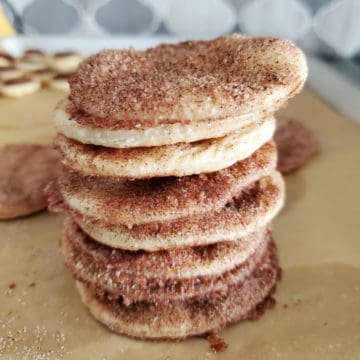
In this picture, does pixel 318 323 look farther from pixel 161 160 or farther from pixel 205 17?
pixel 205 17

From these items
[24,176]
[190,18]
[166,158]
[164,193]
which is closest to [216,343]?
[164,193]

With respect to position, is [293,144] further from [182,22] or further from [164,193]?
[182,22]

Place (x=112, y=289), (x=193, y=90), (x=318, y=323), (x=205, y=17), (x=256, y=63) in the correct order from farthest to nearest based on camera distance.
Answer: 1. (x=205, y=17)
2. (x=318, y=323)
3. (x=112, y=289)
4. (x=256, y=63)
5. (x=193, y=90)

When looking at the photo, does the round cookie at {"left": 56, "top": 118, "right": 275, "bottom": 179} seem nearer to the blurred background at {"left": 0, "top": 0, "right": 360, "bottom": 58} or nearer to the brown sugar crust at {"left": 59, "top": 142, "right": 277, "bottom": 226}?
the brown sugar crust at {"left": 59, "top": 142, "right": 277, "bottom": 226}

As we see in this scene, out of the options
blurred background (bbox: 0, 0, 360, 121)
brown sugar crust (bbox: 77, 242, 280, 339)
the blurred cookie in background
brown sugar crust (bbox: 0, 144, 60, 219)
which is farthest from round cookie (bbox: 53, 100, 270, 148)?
blurred background (bbox: 0, 0, 360, 121)

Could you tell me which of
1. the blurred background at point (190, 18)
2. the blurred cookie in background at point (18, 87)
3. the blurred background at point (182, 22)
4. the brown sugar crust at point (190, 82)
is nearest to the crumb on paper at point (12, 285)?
the brown sugar crust at point (190, 82)

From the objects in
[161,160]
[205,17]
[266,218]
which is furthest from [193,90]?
[205,17]
